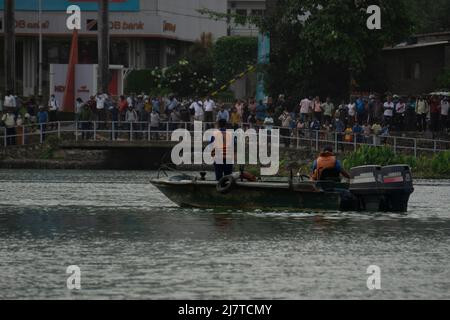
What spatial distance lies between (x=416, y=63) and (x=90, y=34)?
2449cm

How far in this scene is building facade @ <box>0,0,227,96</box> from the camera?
8838 centimetres

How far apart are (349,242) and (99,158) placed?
3087cm

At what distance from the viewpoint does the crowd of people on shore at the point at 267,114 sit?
190 feet

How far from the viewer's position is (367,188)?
124 ft

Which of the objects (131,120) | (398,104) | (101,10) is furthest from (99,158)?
(398,104)

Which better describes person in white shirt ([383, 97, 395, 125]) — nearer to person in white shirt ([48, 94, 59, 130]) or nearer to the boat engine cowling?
person in white shirt ([48, 94, 59, 130])

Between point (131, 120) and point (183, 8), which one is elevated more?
point (183, 8)

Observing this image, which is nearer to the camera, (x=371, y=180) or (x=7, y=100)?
(x=371, y=180)

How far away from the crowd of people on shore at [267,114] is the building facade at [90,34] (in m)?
22.5

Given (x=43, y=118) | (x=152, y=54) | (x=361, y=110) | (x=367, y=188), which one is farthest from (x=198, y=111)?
(x=152, y=54)

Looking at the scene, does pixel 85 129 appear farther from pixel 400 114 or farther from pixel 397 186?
pixel 397 186

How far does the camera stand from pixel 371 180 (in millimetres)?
37562

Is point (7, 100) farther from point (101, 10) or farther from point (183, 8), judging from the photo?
point (183, 8)
